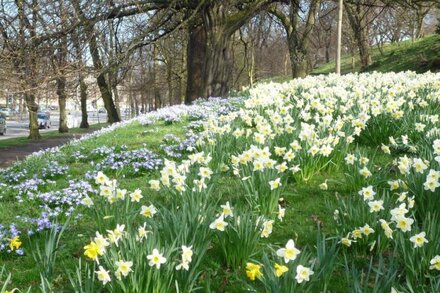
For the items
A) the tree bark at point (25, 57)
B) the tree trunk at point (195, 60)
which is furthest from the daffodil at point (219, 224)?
the tree trunk at point (195, 60)

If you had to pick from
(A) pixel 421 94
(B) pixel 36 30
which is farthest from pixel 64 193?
(B) pixel 36 30

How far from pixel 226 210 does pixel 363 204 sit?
0.86 m

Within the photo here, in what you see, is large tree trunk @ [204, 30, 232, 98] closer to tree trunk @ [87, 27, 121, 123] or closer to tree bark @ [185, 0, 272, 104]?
tree bark @ [185, 0, 272, 104]

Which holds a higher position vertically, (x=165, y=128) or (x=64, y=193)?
(x=165, y=128)

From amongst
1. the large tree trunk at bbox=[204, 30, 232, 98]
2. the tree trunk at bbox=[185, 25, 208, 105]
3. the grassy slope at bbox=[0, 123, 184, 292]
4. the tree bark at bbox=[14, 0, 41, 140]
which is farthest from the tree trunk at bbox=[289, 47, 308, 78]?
the tree bark at bbox=[14, 0, 41, 140]

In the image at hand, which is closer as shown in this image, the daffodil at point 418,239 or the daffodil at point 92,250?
the daffodil at point 92,250

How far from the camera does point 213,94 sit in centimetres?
1213

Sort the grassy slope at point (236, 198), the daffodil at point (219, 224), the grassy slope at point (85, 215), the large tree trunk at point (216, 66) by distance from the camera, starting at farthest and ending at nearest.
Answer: the large tree trunk at point (216, 66)
the grassy slope at point (85, 215)
the grassy slope at point (236, 198)
the daffodil at point (219, 224)

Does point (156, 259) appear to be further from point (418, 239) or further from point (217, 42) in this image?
point (217, 42)

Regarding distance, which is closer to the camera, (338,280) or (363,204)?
(338,280)

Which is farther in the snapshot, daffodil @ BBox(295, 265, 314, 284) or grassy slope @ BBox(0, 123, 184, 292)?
grassy slope @ BBox(0, 123, 184, 292)

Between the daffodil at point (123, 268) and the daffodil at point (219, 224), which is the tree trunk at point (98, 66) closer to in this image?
the daffodil at point (219, 224)

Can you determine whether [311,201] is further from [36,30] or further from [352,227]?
[36,30]

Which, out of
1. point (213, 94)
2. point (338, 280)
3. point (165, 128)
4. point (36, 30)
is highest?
point (36, 30)
